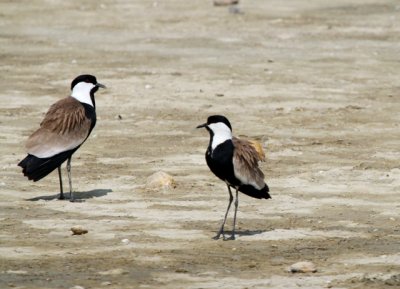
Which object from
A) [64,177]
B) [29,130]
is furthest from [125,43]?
[64,177]

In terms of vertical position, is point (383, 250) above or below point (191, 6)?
below

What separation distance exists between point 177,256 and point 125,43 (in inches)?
545

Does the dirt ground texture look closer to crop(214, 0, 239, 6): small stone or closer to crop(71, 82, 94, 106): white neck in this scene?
crop(214, 0, 239, 6): small stone

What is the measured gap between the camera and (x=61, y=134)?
13320 mm

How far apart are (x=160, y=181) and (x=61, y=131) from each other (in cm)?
106

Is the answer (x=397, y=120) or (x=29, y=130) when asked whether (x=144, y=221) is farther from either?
(x=397, y=120)

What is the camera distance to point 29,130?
16828mm

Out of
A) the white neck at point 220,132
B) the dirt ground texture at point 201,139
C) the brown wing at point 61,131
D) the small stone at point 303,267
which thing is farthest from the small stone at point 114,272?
the brown wing at point 61,131

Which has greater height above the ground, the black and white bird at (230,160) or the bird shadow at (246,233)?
the black and white bird at (230,160)

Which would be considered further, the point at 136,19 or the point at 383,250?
the point at 136,19

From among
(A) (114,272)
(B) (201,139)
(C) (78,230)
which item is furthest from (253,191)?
(B) (201,139)

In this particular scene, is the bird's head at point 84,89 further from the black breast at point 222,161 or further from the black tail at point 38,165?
the black breast at point 222,161

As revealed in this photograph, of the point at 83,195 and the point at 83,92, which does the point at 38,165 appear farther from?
the point at 83,92

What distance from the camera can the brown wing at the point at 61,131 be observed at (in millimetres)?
13156
